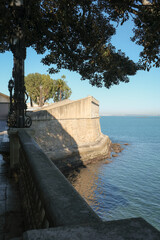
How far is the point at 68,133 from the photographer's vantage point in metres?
21.0

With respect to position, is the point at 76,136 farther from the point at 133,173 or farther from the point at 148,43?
the point at 148,43

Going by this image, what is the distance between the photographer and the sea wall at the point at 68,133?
17.7 meters

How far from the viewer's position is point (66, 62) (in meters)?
10.1

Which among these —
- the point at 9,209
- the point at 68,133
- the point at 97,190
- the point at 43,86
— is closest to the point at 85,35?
the point at 9,209

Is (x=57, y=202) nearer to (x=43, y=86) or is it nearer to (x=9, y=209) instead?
(x=9, y=209)

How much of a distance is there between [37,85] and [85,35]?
4397cm

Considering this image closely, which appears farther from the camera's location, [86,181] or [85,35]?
[86,181]

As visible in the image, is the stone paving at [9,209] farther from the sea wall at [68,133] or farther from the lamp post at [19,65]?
the sea wall at [68,133]

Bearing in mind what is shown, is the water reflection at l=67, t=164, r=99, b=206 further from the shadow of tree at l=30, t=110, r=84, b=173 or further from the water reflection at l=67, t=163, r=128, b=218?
the shadow of tree at l=30, t=110, r=84, b=173

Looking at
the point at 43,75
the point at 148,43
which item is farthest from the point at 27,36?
the point at 43,75

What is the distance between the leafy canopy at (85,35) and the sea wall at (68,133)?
25.4 feet

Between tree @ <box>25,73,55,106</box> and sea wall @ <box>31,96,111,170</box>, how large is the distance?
28.6 m

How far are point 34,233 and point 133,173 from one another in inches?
812

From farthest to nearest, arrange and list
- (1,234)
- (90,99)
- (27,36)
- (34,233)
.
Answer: (90,99)
(27,36)
(1,234)
(34,233)
